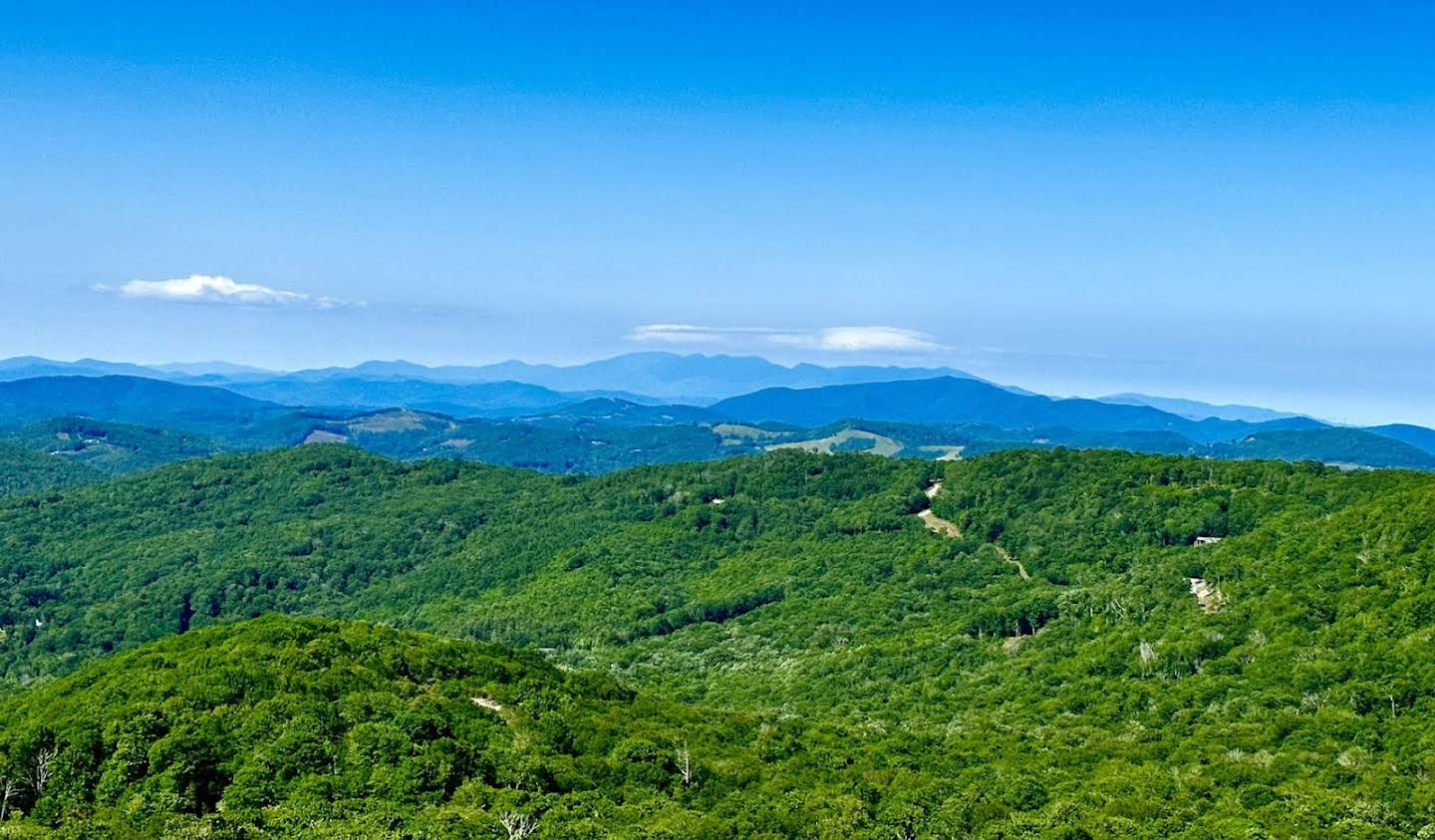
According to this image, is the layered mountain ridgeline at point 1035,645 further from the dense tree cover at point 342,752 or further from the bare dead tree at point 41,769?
the bare dead tree at point 41,769

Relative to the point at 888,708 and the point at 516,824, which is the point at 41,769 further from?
the point at 888,708

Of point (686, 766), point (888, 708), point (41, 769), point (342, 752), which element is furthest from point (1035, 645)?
point (41, 769)

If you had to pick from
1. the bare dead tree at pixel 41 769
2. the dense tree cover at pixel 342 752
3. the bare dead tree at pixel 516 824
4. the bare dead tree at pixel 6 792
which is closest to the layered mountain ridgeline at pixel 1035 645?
the dense tree cover at pixel 342 752

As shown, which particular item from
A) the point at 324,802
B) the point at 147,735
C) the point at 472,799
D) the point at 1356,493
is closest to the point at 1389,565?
the point at 1356,493

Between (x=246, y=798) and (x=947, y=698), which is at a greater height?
(x=246, y=798)

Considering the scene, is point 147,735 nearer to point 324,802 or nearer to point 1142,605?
point 324,802

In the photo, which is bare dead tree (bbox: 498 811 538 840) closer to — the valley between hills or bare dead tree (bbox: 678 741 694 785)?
the valley between hills
